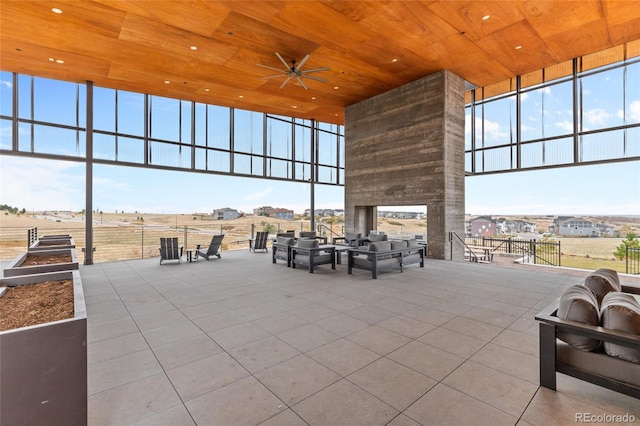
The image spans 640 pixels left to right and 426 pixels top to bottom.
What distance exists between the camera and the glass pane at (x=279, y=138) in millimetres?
12602

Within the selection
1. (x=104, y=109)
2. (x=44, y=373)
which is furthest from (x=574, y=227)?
(x=104, y=109)

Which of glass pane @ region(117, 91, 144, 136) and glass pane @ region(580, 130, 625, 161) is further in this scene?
glass pane @ region(117, 91, 144, 136)

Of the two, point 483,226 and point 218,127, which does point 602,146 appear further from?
point 218,127

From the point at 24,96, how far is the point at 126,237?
475cm

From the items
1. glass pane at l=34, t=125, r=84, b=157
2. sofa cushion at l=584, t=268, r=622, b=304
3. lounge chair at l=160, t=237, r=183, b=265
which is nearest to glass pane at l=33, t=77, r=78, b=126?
glass pane at l=34, t=125, r=84, b=157

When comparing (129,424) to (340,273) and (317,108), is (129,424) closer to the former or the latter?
(340,273)

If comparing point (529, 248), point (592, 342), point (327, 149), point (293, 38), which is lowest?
point (529, 248)

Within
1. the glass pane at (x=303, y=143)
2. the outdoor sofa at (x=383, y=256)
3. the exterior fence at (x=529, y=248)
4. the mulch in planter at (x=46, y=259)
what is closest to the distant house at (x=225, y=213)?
the glass pane at (x=303, y=143)

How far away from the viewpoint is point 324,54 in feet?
25.2

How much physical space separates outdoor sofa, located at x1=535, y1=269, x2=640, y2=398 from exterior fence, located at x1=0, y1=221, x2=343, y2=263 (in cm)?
874

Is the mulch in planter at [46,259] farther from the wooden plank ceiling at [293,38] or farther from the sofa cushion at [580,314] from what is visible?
the sofa cushion at [580,314]

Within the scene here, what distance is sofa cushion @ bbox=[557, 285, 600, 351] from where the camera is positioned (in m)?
2.07

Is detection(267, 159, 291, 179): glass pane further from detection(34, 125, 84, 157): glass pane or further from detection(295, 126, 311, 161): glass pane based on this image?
detection(34, 125, 84, 157): glass pane

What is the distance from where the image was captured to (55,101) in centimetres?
856
